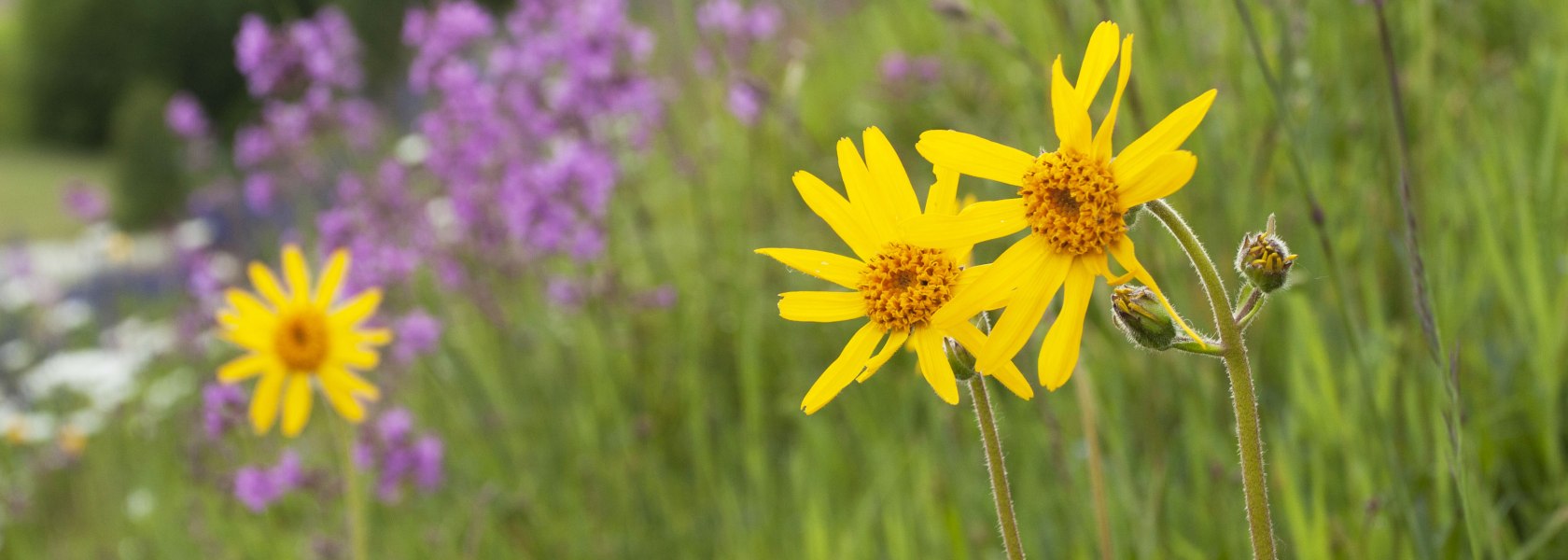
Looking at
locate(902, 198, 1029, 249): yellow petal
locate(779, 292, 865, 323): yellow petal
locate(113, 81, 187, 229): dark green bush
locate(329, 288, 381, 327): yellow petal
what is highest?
A: locate(113, 81, 187, 229): dark green bush

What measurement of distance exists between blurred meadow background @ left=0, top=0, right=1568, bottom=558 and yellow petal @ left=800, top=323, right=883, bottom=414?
43 centimetres

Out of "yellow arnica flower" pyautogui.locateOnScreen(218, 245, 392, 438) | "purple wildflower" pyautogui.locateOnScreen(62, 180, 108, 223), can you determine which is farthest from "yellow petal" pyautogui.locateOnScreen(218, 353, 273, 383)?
"purple wildflower" pyautogui.locateOnScreen(62, 180, 108, 223)

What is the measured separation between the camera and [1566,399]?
77.1 inches

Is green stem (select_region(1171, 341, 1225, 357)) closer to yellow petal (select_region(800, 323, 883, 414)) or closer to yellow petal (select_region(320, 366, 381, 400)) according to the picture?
yellow petal (select_region(800, 323, 883, 414))

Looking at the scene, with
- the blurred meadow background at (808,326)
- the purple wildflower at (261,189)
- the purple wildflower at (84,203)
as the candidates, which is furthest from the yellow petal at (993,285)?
the purple wildflower at (84,203)

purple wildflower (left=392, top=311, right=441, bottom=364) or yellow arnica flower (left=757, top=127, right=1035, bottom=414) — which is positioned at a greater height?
purple wildflower (left=392, top=311, right=441, bottom=364)

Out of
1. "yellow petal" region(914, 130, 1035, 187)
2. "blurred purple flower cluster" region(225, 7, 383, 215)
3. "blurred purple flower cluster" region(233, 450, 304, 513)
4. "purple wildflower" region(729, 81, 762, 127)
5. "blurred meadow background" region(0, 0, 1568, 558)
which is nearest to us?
"yellow petal" region(914, 130, 1035, 187)

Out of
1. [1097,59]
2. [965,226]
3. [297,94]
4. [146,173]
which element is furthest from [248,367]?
[146,173]

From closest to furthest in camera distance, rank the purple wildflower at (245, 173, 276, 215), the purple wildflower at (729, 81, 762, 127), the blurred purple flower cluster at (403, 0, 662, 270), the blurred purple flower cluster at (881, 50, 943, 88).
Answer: the blurred purple flower cluster at (403, 0, 662, 270)
the purple wildflower at (729, 81, 762, 127)
the blurred purple flower cluster at (881, 50, 943, 88)
the purple wildflower at (245, 173, 276, 215)

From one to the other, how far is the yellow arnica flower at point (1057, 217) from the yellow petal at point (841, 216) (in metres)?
0.10

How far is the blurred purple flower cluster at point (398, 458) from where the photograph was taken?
275 cm

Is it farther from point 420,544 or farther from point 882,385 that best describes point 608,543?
point 882,385

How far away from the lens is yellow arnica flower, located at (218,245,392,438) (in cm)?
171

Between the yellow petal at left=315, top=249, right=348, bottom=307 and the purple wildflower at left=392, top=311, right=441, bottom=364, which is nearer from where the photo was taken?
the yellow petal at left=315, top=249, right=348, bottom=307
